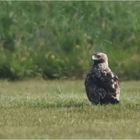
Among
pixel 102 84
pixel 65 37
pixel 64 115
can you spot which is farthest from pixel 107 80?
pixel 65 37

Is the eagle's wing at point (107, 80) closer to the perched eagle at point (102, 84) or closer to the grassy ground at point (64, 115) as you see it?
the perched eagle at point (102, 84)

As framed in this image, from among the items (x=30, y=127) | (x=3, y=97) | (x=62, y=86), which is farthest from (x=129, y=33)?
(x=30, y=127)

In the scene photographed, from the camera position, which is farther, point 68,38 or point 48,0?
point 48,0

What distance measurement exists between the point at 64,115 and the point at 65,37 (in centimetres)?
770

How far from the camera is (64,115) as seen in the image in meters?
11.5

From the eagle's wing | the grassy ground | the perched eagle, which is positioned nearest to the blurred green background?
the grassy ground

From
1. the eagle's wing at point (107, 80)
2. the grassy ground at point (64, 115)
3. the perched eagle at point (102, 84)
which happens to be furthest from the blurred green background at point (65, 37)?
the eagle's wing at point (107, 80)

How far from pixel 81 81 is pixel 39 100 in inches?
160

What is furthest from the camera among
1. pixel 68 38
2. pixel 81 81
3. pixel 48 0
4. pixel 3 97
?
pixel 48 0

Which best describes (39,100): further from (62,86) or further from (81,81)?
(81,81)

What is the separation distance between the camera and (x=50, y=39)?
1902 centimetres

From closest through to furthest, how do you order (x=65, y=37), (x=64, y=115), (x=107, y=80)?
(x=64, y=115), (x=107, y=80), (x=65, y=37)

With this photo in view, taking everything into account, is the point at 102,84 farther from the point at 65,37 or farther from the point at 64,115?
the point at 65,37

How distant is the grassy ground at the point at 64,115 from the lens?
33.5 ft
